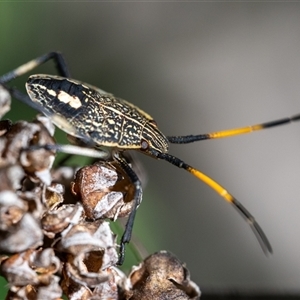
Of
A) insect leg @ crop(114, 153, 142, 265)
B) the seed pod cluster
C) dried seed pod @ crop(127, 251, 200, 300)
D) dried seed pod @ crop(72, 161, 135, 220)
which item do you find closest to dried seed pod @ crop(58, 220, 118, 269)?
the seed pod cluster

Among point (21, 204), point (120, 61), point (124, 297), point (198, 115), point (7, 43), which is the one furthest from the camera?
point (198, 115)

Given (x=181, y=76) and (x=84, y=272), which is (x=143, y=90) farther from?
(x=84, y=272)

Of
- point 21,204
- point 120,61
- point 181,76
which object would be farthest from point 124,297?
point 181,76

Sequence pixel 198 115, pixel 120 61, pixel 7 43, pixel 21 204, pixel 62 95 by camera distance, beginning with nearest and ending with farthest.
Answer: pixel 21 204 < pixel 62 95 < pixel 7 43 < pixel 120 61 < pixel 198 115

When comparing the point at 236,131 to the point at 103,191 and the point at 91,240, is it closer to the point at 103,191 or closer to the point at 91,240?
the point at 103,191

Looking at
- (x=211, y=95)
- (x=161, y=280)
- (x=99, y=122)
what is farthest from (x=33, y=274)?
(x=211, y=95)

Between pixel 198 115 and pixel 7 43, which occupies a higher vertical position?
pixel 7 43
